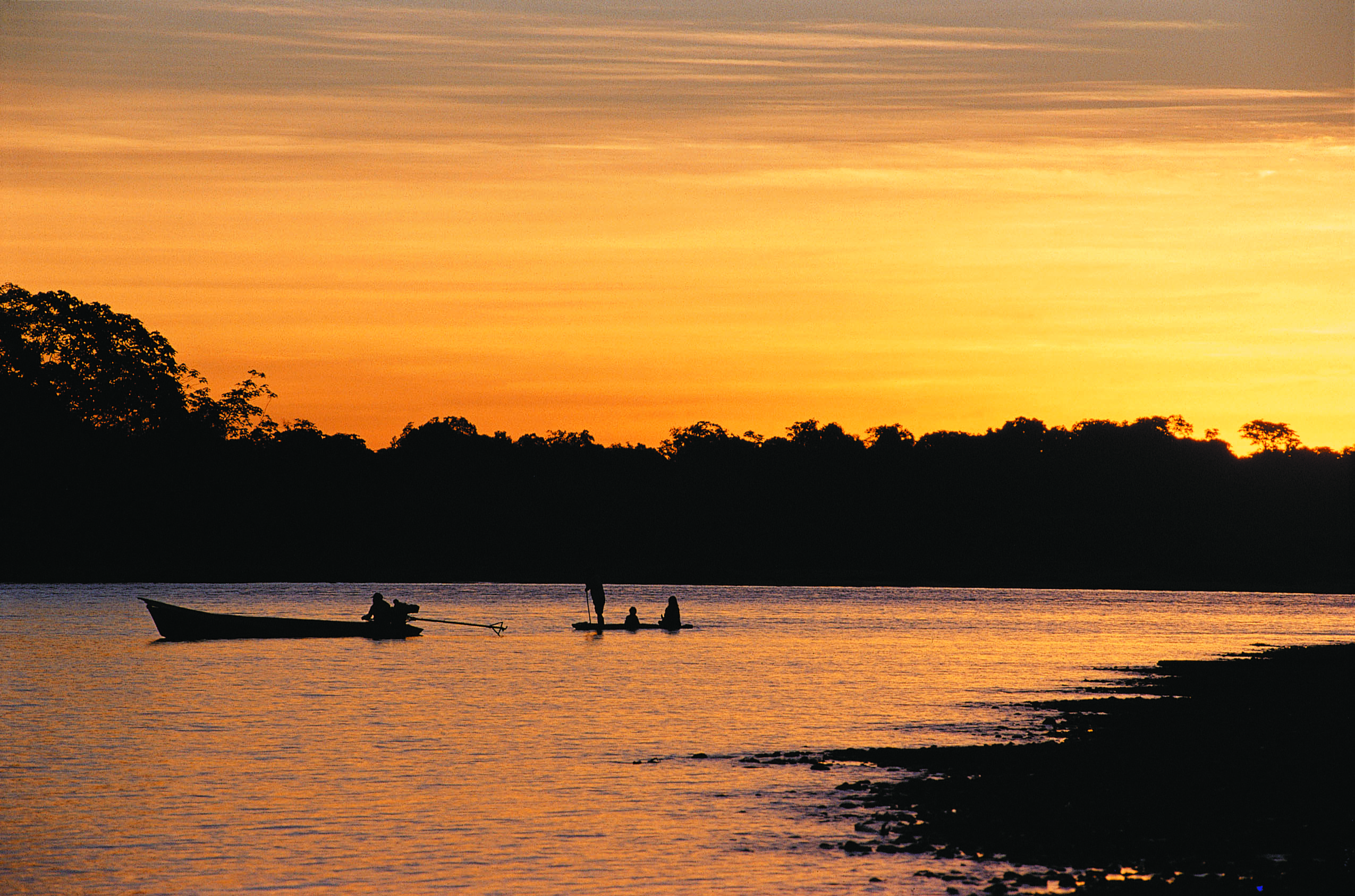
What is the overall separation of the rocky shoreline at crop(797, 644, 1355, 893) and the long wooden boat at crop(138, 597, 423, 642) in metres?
32.4

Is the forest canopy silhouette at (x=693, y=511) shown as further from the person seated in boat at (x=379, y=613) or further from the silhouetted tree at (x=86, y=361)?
the person seated in boat at (x=379, y=613)

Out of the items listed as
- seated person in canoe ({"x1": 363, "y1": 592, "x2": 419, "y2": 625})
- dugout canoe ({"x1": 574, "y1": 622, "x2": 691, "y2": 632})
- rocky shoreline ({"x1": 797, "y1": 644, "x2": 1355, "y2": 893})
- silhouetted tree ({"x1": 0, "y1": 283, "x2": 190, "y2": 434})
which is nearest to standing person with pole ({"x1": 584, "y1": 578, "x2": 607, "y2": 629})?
dugout canoe ({"x1": 574, "y1": 622, "x2": 691, "y2": 632})

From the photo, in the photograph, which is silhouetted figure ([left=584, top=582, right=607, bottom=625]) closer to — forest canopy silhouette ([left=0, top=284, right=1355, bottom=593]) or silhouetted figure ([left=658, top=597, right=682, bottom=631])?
silhouetted figure ([left=658, top=597, right=682, bottom=631])

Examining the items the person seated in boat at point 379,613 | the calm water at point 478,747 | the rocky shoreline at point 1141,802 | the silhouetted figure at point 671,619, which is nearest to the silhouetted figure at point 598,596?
the calm water at point 478,747

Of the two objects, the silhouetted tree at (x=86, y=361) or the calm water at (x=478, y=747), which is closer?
the calm water at (x=478, y=747)

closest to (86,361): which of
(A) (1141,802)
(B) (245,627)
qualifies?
(B) (245,627)

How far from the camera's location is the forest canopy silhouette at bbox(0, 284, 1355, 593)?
128375 millimetres

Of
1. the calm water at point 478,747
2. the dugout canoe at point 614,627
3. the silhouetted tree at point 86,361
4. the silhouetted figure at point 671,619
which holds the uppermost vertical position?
the silhouetted tree at point 86,361

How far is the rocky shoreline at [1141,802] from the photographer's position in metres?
17.3

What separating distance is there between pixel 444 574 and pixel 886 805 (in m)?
132

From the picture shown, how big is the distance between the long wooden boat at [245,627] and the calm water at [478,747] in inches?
33.9

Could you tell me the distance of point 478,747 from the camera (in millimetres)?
29922

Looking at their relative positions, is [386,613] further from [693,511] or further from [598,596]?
[693,511]

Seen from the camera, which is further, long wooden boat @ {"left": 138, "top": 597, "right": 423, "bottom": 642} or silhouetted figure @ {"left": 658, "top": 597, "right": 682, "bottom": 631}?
silhouetted figure @ {"left": 658, "top": 597, "right": 682, "bottom": 631}
